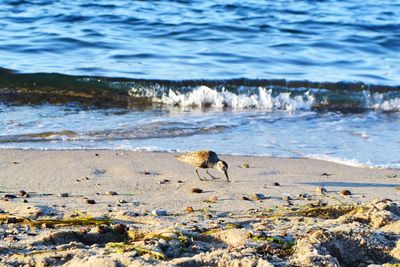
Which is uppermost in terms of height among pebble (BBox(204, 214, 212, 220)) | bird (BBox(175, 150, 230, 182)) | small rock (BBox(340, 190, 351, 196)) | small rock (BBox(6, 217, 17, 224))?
bird (BBox(175, 150, 230, 182))

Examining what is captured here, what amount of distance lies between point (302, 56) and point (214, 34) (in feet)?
7.78

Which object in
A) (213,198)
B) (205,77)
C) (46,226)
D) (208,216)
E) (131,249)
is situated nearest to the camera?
(131,249)

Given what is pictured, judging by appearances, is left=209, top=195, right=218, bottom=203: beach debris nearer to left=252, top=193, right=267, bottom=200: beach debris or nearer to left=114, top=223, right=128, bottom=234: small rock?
left=252, top=193, right=267, bottom=200: beach debris

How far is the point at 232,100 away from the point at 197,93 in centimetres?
61

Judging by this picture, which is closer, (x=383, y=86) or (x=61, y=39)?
(x=383, y=86)

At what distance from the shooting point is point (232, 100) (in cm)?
1131

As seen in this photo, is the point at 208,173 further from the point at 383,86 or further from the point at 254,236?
the point at 383,86

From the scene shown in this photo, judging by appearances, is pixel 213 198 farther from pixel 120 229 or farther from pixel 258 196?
pixel 120 229

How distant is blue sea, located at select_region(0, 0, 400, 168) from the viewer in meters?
8.60

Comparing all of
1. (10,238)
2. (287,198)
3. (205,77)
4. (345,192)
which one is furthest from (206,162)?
(205,77)

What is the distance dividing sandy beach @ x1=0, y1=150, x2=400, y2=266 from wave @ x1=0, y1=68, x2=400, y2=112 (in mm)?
3763

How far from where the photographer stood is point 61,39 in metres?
15.2

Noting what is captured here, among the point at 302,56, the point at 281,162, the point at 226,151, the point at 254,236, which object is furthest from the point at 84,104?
the point at 254,236

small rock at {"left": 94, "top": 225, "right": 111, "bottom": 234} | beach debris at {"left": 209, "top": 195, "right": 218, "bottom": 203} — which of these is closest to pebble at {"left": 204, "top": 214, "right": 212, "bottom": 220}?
beach debris at {"left": 209, "top": 195, "right": 218, "bottom": 203}
